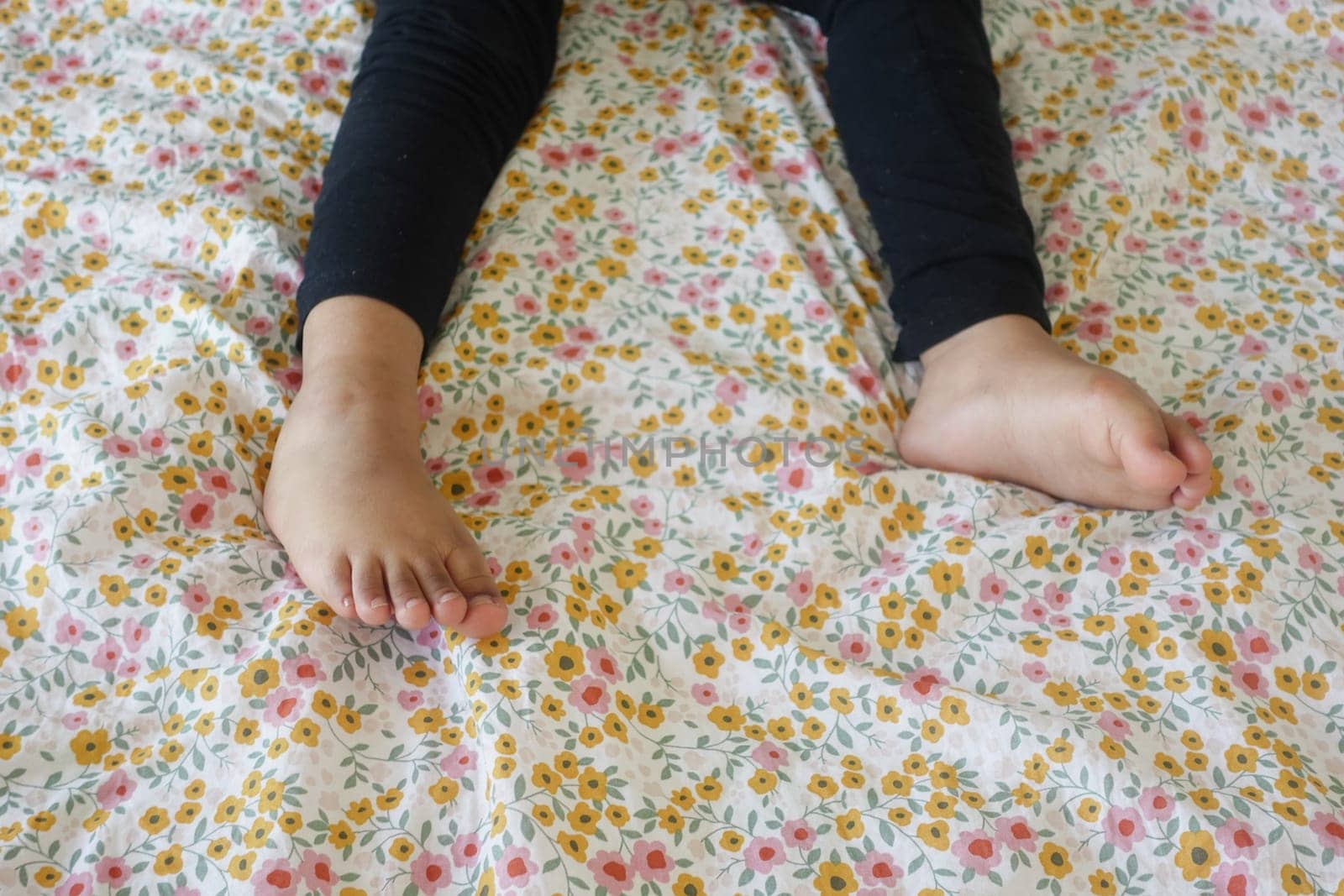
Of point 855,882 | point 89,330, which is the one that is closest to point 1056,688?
point 855,882

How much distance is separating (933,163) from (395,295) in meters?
0.44

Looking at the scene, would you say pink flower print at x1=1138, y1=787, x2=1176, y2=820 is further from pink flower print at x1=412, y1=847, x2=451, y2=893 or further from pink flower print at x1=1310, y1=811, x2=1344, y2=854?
pink flower print at x1=412, y1=847, x2=451, y2=893

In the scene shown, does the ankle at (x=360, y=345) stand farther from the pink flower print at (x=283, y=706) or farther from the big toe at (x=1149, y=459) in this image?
the big toe at (x=1149, y=459)

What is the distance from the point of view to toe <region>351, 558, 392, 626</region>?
0.71 metres

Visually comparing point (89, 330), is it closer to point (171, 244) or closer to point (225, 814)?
point (171, 244)

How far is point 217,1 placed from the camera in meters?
1.15

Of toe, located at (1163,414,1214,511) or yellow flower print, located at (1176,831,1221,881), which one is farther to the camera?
toe, located at (1163,414,1214,511)

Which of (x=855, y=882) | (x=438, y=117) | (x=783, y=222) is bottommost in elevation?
(x=855, y=882)

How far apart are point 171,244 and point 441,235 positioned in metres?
0.24

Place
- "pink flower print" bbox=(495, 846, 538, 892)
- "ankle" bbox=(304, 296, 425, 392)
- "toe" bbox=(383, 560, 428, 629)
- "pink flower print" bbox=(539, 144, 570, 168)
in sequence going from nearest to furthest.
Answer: "pink flower print" bbox=(495, 846, 538, 892)
"toe" bbox=(383, 560, 428, 629)
"ankle" bbox=(304, 296, 425, 392)
"pink flower print" bbox=(539, 144, 570, 168)

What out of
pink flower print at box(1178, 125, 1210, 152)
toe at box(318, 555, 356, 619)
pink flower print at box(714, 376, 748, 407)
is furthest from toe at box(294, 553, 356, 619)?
pink flower print at box(1178, 125, 1210, 152)

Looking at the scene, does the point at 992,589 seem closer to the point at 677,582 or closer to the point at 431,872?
the point at 677,582

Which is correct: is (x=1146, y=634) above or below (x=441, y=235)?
below

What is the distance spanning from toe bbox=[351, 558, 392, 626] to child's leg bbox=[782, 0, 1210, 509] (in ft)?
1.34
